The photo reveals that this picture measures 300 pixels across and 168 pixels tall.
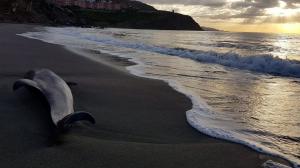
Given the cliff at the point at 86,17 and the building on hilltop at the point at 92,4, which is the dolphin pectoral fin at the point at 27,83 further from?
the building on hilltop at the point at 92,4

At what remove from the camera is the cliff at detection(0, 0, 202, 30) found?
91000 mm

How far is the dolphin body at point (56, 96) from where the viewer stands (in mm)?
4156

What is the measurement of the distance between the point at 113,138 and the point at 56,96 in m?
1.05

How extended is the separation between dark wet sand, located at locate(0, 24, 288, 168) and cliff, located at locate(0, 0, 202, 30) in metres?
80.4

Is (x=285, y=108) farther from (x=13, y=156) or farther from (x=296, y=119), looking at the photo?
(x=13, y=156)

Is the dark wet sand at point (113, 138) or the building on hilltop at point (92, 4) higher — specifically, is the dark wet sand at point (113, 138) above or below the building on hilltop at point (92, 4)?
below

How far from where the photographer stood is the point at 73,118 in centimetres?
409

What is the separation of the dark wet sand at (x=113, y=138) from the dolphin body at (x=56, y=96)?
0.15 meters

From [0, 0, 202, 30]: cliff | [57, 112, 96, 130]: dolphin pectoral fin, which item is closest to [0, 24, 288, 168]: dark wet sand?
[57, 112, 96, 130]: dolphin pectoral fin

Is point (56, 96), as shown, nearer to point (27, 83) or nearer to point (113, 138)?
point (27, 83)

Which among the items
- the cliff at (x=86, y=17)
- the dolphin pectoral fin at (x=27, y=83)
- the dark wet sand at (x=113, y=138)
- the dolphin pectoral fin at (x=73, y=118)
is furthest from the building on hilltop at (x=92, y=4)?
the dolphin pectoral fin at (x=73, y=118)

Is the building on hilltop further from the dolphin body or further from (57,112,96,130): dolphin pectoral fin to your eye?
(57,112,96,130): dolphin pectoral fin

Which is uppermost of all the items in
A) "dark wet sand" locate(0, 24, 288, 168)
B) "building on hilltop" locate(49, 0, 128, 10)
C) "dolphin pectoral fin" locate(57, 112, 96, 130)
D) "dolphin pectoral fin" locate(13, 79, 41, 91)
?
"building on hilltop" locate(49, 0, 128, 10)

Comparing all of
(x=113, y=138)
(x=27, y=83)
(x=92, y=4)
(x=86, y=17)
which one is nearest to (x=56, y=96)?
(x=27, y=83)
